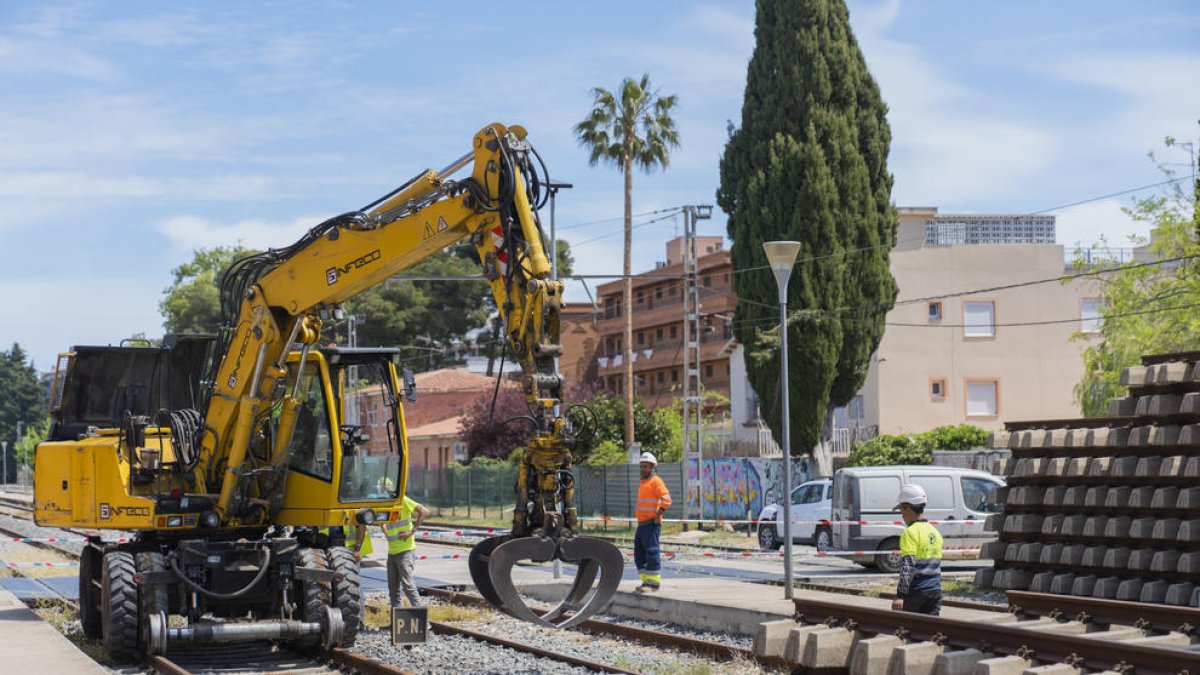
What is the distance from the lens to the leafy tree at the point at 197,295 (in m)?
106

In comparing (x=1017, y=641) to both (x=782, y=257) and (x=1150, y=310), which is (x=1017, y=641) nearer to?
(x=782, y=257)

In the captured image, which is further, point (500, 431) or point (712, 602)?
point (500, 431)

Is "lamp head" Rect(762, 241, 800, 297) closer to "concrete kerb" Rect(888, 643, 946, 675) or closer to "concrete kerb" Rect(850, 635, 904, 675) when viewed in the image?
"concrete kerb" Rect(850, 635, 904, 675)

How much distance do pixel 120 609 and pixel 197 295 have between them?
98186mm

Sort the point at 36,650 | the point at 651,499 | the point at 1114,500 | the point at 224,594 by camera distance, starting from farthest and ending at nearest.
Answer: the point at 651,499
the point at 1114,500
the point at 224,594
the point at 36,650

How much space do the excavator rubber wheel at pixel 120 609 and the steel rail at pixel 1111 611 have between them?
8384mm

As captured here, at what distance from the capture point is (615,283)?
3504 inches

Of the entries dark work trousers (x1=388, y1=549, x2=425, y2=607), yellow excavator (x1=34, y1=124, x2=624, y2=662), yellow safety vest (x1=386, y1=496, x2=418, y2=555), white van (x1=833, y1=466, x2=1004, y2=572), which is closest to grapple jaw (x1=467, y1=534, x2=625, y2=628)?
yellow excavator (x1=34, y1=124, x2=624, y2=662)

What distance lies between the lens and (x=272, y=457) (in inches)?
611

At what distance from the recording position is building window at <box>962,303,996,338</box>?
2110 inches

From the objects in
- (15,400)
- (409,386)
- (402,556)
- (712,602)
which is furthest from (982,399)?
(15,400)

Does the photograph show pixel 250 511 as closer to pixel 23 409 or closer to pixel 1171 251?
pixel 1171 251

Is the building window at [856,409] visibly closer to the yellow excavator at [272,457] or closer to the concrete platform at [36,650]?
the yellow excavator at [272,457]

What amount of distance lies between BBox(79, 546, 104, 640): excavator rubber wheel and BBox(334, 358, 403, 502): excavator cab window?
3.11 m
